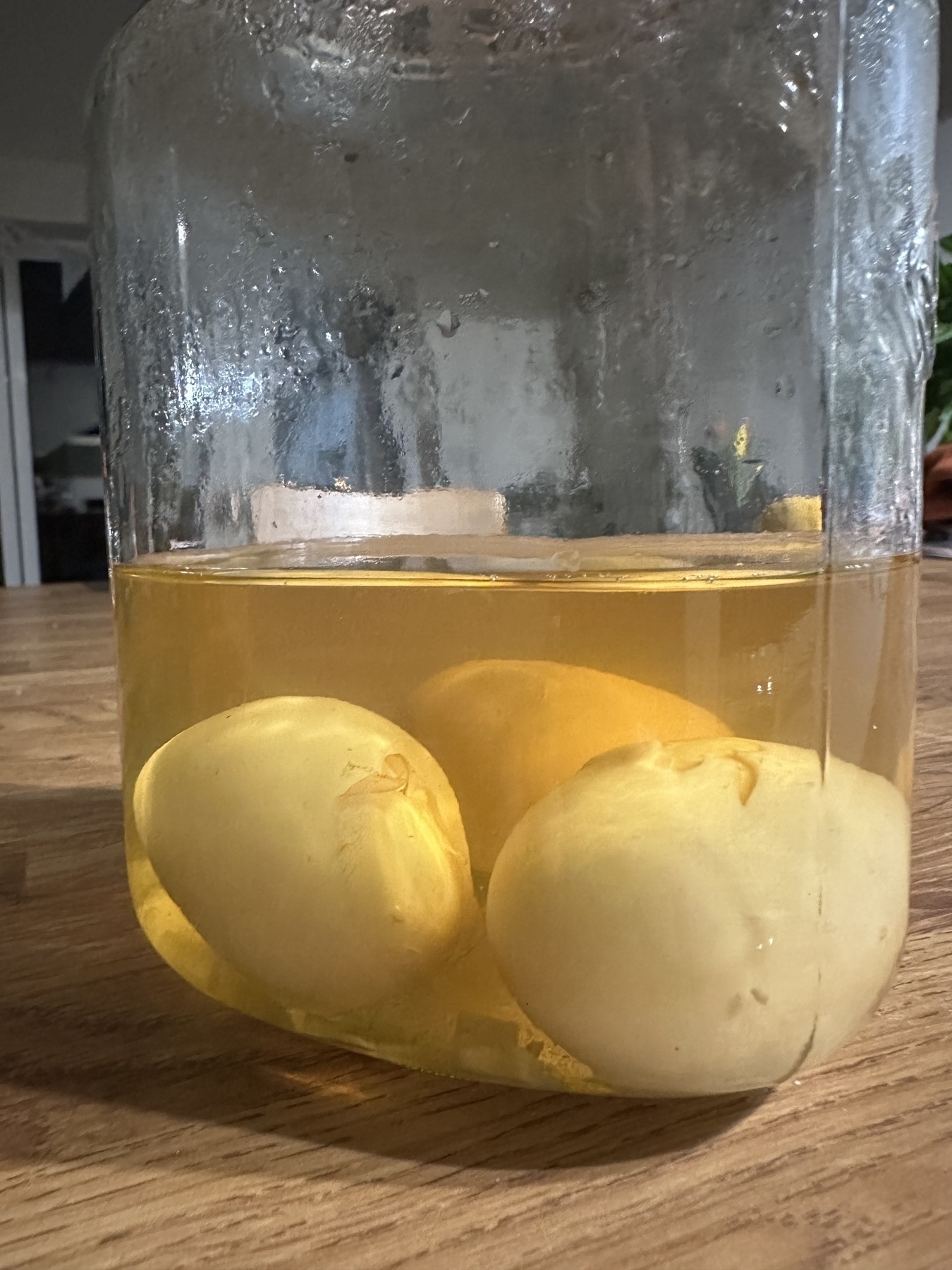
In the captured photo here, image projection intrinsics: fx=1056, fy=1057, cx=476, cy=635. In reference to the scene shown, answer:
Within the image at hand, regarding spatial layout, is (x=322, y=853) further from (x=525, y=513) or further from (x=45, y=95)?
(x=45, y=95)

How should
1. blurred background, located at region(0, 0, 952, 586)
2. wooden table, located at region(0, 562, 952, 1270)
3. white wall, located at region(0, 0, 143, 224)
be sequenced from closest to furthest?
1. wooden table, located at region(0, 562, 952, 1270)
2. white wall, located at region(0, 0, 143, 224)
3. blurred background, located at region(0, 0, 952, 586)

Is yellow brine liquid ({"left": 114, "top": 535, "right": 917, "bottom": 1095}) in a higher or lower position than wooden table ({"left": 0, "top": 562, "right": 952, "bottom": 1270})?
higher

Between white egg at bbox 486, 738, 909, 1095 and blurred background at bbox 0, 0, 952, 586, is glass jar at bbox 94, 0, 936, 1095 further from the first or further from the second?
blurred background at bbox 0, 0, 952, 586

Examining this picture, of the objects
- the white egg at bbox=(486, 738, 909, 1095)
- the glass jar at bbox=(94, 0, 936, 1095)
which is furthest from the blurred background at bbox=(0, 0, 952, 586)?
the white egg at bbox=(486, 738, 909, 1095)

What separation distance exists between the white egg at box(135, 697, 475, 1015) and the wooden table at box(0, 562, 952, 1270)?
0.03 metres

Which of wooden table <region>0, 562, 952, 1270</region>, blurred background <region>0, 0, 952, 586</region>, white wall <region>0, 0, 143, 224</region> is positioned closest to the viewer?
wooden table <region>0, 562, 952, 1270</region>

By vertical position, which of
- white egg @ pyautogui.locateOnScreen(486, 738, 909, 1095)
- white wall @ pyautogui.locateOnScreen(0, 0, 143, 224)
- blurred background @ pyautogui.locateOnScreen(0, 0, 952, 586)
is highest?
white wall @ pyautogui.locateOnScreen(0, 0, 143, 224)

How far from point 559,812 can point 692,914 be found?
0.04 meters

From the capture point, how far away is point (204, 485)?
342 mm

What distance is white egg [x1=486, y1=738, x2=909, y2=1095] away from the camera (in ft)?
0.76

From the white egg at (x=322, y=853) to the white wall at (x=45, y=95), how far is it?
5.06 ft

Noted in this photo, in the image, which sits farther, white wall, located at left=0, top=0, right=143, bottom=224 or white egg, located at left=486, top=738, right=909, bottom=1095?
white wall, located at left=0, top=0, right=143, bottom=224

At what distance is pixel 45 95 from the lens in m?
2.48

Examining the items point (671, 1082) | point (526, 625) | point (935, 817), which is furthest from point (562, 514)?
point (935, 817)
